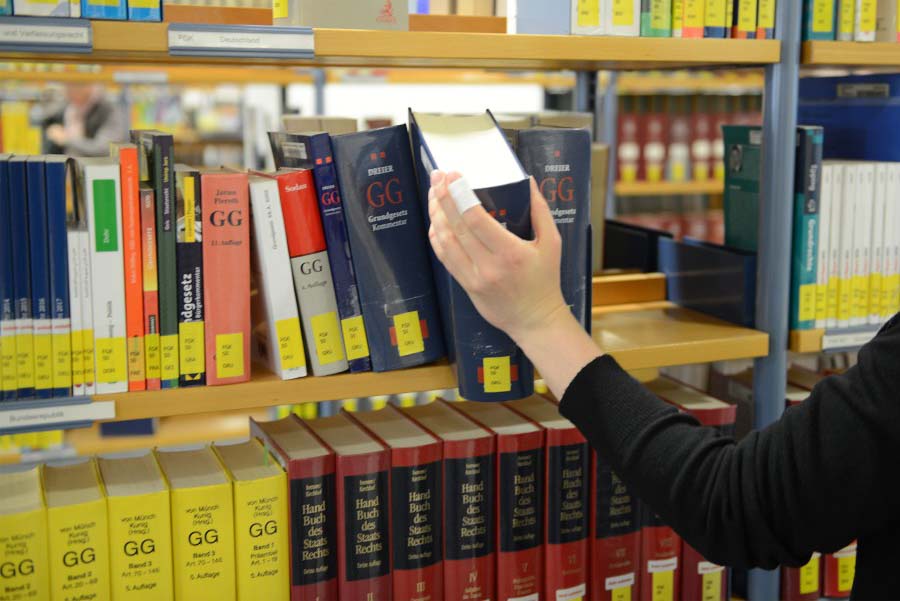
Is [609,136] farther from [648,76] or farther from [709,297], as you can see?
[709,297]

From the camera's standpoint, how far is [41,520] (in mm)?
1273

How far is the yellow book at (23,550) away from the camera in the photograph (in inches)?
49.4

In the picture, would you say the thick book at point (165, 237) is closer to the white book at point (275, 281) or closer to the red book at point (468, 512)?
the white book at point (275, 281)

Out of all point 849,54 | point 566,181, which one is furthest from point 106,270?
point 849,54

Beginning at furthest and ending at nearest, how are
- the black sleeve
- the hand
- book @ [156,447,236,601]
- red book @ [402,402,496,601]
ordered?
red book @ [402,402,496,601] → book @ [156,447,236,601] → the hand → the black sleeve

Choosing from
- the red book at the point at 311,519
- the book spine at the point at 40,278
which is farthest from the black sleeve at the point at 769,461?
the book spine at the point at 40,278

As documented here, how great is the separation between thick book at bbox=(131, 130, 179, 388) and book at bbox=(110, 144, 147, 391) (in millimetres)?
21

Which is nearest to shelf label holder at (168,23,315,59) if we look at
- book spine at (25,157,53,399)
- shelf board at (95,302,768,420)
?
book spine at (25,157,53,399)

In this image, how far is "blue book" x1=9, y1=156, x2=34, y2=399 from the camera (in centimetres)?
119

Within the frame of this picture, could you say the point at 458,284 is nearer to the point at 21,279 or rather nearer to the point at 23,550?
the point at 21,279

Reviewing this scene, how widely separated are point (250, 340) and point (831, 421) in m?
0.76

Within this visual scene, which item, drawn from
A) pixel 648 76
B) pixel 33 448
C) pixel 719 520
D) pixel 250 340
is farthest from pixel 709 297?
pixel 648 76

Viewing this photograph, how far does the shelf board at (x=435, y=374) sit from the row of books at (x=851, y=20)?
0.51 m

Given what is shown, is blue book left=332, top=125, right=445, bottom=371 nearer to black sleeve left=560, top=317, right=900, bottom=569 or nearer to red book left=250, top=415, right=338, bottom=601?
red book left=250, top=415, right=338, bottom=601
